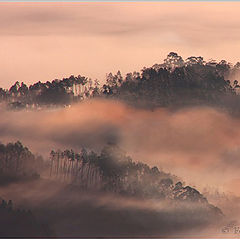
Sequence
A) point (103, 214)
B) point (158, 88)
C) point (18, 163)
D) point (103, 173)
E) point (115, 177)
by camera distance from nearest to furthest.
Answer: point (103, 214), point (18, 163), point (103, 173), point (115, 177), point (158, 88)

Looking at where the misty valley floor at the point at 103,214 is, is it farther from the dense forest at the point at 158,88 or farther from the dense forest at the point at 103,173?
the dense forest at the point at 158,88

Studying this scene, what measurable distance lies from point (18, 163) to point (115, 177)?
220 inches

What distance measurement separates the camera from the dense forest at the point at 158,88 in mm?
44094

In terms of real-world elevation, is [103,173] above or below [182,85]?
below

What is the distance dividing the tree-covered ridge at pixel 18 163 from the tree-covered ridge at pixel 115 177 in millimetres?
877

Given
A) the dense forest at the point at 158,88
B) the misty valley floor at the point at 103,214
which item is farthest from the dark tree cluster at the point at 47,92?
the misty valley floor at the point at 103,214

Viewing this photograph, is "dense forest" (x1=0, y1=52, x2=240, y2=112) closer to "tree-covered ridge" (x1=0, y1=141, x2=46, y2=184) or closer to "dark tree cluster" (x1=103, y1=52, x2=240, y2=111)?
"dark tree cluster" (x1=103, y1=52, x2=240, y2=111)

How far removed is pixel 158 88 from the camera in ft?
155

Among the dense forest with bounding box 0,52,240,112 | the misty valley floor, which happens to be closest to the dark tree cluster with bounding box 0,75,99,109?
the dense forest with bounding box 0,52,240,112

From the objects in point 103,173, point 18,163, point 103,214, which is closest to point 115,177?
point 103,173

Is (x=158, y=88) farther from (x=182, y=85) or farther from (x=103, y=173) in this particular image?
(x=103, y=173)

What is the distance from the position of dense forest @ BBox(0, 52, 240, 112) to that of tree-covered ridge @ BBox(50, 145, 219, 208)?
341 centimetres

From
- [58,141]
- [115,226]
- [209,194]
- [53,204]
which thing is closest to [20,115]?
[58,141]

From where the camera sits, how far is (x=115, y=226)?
40625 mm
